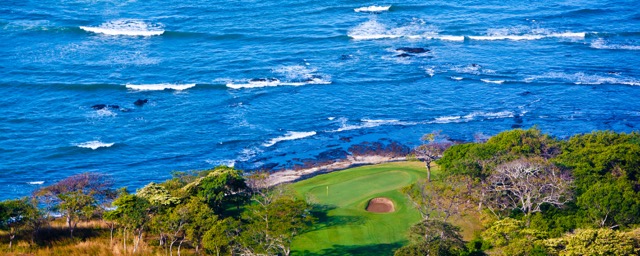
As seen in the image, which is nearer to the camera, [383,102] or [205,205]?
[205,205]

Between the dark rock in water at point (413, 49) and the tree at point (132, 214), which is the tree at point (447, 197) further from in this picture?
the dark rock in water at point (413, 49)

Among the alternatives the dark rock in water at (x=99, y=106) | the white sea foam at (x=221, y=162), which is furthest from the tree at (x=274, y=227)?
the dark rock in water at (x=99, y=106)

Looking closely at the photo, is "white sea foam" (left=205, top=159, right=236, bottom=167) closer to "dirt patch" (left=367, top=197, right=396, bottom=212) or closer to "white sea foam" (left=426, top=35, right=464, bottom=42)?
"dirt patch" (left=367, top=197, right=396, bottom=212)

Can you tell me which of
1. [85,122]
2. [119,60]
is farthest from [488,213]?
[119,60]

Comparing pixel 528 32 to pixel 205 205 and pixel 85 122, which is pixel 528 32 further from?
pixel 205 205

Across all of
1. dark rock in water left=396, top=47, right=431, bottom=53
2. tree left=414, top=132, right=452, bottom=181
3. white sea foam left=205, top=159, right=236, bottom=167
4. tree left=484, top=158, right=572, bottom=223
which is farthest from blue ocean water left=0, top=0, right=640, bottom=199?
tree left=484, top=158, right=572, bottom=223

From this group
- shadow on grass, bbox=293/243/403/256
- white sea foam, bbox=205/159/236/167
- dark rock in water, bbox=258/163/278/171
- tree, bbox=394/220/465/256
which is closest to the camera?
tree, bbox=394/220/465/256

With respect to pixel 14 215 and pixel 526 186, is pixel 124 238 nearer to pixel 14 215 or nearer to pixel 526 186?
pixel 14 215
